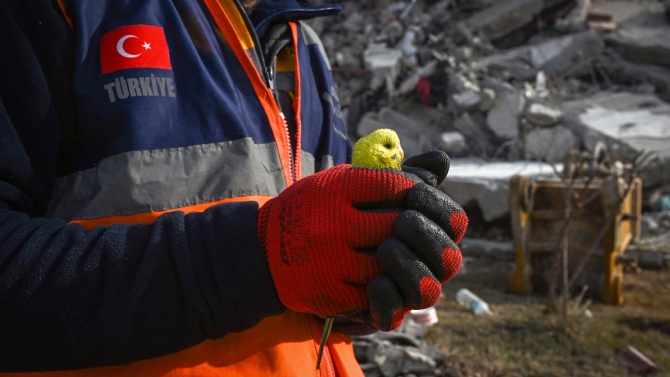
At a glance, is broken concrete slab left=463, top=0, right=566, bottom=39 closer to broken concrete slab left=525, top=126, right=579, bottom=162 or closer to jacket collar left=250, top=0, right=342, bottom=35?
broken concrete slab left=525, top=126, right=579, bottom=162

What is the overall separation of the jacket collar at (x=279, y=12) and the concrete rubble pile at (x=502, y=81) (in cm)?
624

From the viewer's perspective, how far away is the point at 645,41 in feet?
40.1

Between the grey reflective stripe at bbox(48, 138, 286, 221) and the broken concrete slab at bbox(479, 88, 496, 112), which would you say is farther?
the broken concrete slab at bbox(479, 88, 496, 112)

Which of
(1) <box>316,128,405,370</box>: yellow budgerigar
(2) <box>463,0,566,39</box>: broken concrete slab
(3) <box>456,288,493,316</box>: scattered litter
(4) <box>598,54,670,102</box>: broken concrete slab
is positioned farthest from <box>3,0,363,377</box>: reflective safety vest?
(2) <box>463,0,566,39</box>: broken concrete slab

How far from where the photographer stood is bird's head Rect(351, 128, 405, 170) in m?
1.18

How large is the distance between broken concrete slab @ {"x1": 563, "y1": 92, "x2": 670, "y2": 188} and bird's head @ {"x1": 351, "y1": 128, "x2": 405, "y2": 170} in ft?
24.7

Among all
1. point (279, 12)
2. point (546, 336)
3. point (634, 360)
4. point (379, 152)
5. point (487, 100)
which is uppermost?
point (279, 12)

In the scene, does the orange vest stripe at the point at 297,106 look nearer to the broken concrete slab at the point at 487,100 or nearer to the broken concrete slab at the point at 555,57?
the broken concrete slab at the point at 487,100

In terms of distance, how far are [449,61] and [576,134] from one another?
3.23 meters

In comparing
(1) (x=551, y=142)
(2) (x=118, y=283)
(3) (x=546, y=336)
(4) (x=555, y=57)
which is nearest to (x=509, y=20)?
(4) (x=555, y=57)

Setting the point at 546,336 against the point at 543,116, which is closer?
the point at 546,336

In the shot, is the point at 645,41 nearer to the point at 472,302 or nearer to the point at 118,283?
the point at 472,302

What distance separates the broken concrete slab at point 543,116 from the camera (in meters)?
9.07

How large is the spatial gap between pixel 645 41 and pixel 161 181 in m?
13.0
